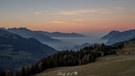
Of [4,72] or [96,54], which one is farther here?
[96,54]

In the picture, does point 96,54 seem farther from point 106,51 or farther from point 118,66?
point 118,66

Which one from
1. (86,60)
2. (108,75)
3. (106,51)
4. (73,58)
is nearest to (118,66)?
(108,75)

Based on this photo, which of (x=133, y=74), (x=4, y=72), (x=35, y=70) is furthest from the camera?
(x=35, y=70)

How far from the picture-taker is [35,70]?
132 m

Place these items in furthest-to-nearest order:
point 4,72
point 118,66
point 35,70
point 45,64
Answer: point 45,64, point 35,70, point 4,72, point 118,66

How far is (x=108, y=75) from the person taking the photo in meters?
71.7

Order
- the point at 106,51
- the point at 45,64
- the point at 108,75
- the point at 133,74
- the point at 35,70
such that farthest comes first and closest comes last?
1. the point at 106,51
2. the point at 45,64
3. the point at 35,70
4. the point at 108,75
5. the point at 133,74

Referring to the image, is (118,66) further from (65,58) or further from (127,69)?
(65,58)

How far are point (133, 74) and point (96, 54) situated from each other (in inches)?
3672

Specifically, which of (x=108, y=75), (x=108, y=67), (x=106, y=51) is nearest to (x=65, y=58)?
(x=106, y=51)

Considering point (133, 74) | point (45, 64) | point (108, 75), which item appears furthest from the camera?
point (45, 64)

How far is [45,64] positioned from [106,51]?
4640 cm

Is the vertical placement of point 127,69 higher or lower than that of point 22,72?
higher

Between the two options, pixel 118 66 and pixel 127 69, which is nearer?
pixel 127 69
